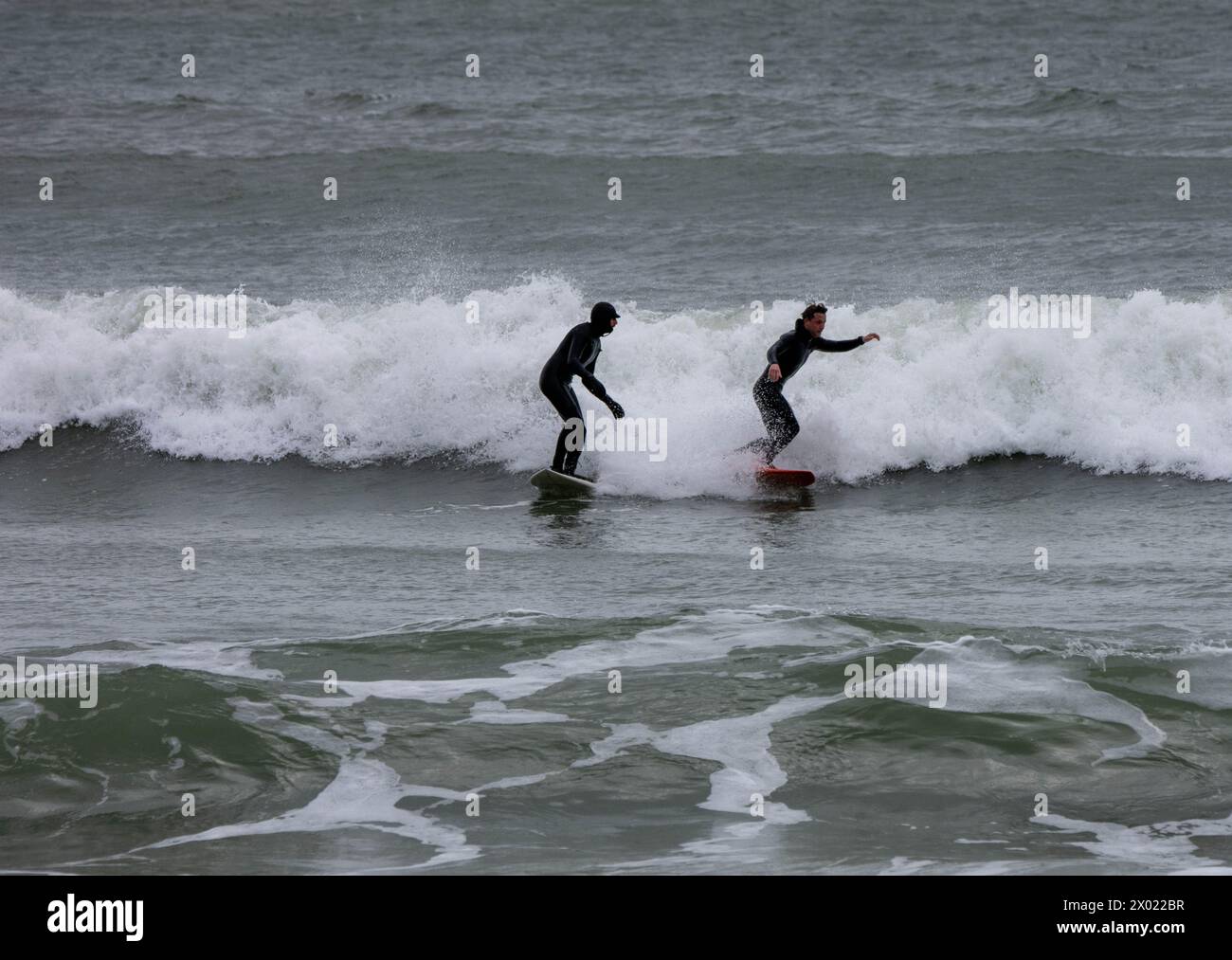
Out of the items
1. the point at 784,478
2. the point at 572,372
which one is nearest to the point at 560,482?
the point at 572,372

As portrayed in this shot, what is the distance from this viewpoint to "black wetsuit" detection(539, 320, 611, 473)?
42.3 feet

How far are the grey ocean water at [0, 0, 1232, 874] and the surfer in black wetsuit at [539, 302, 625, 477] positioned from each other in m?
0.45

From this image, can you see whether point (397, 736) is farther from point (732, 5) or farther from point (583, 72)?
point (732, 5)

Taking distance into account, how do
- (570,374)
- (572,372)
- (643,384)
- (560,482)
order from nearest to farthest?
(560,482) → (572,372) → (570,374) → (643,384)

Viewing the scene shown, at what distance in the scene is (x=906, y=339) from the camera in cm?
1482

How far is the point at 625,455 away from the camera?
1316 centimetres

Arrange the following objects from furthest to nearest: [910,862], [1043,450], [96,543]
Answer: [1043,450], [96,543], [910,862]

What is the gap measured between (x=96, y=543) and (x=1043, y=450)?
773 cm

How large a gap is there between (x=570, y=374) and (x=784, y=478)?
208cm

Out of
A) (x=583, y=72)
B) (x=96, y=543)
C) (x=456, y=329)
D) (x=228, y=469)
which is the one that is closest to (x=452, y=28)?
(x=583, y=72)

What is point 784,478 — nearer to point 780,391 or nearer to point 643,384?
point 780,391

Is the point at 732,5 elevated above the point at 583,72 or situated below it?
above

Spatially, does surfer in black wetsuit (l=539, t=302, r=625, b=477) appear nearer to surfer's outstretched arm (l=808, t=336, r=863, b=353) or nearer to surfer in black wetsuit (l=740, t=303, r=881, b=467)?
surfer in black wetsuit (l=740, t=303, r=881, b=467)

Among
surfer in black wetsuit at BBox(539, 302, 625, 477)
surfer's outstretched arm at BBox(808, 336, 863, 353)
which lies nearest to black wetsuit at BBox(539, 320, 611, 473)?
surfer in black wetsuit at BBox(539, 302, 625, 477)
